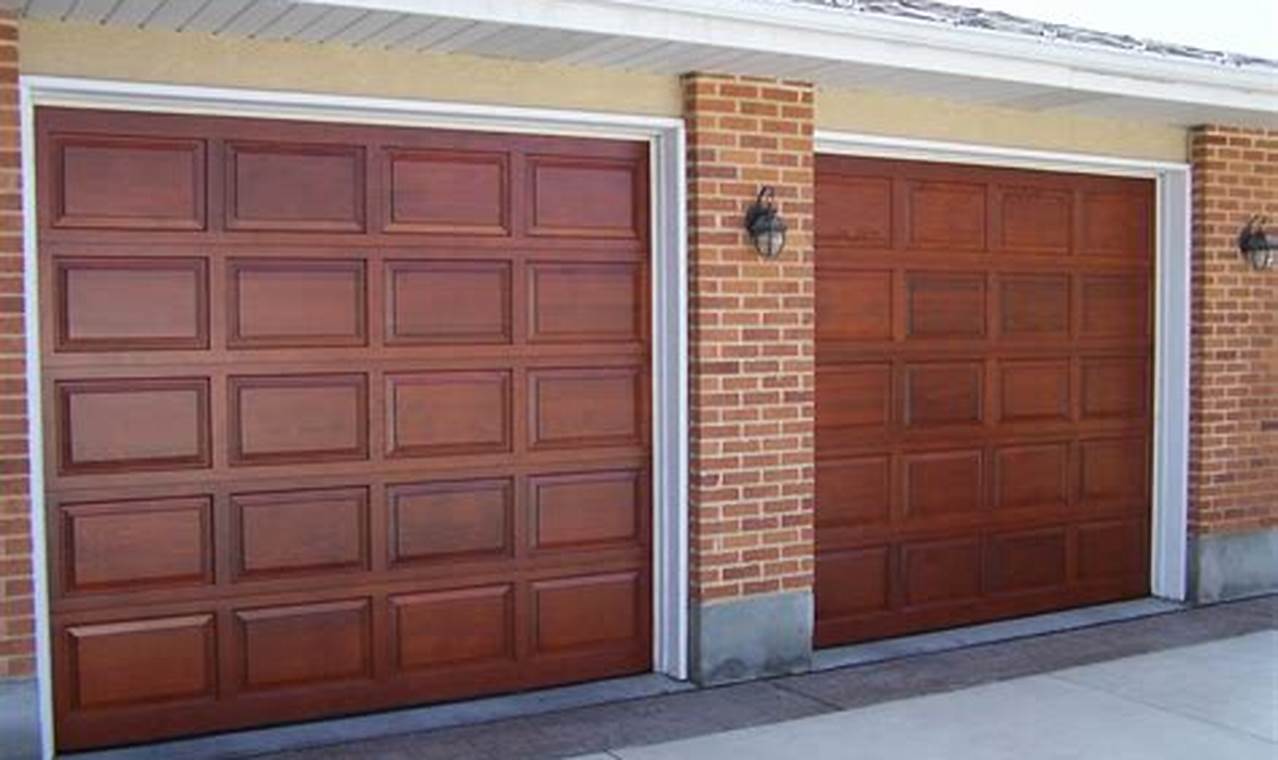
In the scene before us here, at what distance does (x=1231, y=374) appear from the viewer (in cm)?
812

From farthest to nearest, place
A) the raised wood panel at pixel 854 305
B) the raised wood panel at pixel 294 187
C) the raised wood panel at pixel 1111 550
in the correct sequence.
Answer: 1. the raised wood panel at pixel 1111 550
2. the raised wood panel at pixel 854 305
3. the raised wood panel at pixel 294 187

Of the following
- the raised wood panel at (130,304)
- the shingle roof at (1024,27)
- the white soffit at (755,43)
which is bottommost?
the raised wood panel at (130,304)

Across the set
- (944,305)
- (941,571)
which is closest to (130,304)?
(944,305)

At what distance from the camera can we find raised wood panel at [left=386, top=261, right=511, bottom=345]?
5.87 m

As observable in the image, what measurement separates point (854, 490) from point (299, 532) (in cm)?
290

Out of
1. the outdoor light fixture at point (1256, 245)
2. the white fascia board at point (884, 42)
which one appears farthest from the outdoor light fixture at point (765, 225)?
the outdoor light fixture at point (1256, 245)

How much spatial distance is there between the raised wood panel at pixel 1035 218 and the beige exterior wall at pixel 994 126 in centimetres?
28

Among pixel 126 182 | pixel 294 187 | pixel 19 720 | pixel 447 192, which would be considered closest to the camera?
pixel 19 720

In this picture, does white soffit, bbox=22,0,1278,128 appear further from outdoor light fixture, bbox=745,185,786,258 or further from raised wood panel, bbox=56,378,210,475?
raised wood panel, bbox=56,378,210,475

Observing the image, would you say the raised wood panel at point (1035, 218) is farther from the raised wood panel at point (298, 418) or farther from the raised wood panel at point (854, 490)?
the raised wood panel at point (298, 418)

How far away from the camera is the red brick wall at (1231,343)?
798 centimetres

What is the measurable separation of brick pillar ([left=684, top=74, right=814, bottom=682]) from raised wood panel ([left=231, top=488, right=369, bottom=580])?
1572 mm

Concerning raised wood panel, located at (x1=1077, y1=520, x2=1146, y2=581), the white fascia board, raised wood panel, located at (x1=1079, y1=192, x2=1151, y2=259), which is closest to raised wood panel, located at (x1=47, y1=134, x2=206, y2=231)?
the white fascia board

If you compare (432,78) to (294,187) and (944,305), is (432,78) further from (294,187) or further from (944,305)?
(944,305)
